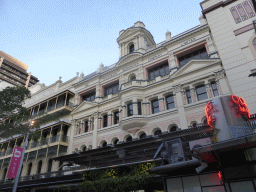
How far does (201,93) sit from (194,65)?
10.2ft

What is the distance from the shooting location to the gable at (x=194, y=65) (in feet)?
63.4

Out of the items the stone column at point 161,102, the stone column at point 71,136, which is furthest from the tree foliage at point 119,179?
the stone column at point 71,136

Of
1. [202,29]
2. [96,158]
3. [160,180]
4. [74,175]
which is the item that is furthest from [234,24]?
[74,175]

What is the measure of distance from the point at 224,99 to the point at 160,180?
21.0ft

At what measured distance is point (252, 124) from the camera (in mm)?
9383

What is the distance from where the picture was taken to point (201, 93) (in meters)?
19.4

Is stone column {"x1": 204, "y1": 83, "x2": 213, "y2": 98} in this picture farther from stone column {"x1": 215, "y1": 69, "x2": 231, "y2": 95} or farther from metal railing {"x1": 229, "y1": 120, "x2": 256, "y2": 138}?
metal railing {"x1": 229, "y1": 120, "x2": 256, "y2": 138}

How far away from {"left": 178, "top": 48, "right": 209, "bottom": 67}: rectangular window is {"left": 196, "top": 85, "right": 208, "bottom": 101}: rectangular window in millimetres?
3706

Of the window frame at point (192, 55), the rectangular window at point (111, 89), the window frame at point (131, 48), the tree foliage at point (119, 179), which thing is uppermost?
the window frame at point (131, 48)

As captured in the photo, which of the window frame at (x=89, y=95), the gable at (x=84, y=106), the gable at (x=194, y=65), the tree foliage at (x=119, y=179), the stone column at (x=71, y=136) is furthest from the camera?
the window frame at (x=89, y=95)

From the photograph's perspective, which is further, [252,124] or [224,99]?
[224,99]

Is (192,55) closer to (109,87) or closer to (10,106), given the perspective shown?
(109,87)

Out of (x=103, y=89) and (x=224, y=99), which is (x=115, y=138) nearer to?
(x=103, y=89)

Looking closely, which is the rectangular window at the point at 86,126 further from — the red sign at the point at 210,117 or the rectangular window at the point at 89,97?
the red sign at the point at 210,117
